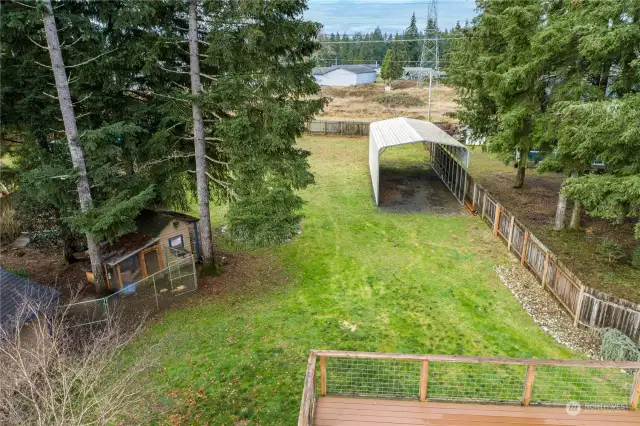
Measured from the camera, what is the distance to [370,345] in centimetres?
966

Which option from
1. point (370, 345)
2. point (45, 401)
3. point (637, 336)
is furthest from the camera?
point (370, 345)

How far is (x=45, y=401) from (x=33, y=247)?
1243 cm


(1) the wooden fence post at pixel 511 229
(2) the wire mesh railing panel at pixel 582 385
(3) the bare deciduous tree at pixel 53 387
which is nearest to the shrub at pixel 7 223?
(3) the bare deciduous tree at pixel 53 387

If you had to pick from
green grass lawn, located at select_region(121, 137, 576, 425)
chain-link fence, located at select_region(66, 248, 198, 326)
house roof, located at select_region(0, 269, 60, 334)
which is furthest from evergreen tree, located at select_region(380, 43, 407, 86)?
house roof, located at select_region(0, 269, 60, 334)

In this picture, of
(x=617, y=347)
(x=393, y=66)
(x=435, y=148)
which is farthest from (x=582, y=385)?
(x=393, y=66)

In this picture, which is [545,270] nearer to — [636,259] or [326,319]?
[636,259]

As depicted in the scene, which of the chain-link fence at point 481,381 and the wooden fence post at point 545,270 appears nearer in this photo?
the chain-link fence at point 481,381

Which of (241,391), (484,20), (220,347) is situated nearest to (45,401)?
(241,391)

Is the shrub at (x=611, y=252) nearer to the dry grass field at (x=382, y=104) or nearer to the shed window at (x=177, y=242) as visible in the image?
the shed window at (x=177, y=242)

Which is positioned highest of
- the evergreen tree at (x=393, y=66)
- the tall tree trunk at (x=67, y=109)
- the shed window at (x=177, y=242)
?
the evergreen tree at (x=393, y=66)

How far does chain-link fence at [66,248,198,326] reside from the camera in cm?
1077

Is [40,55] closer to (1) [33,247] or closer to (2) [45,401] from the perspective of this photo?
(1) [33,247]

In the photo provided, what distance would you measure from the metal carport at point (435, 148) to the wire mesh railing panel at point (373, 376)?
10.7 meters

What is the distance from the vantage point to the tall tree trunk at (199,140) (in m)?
10.7
